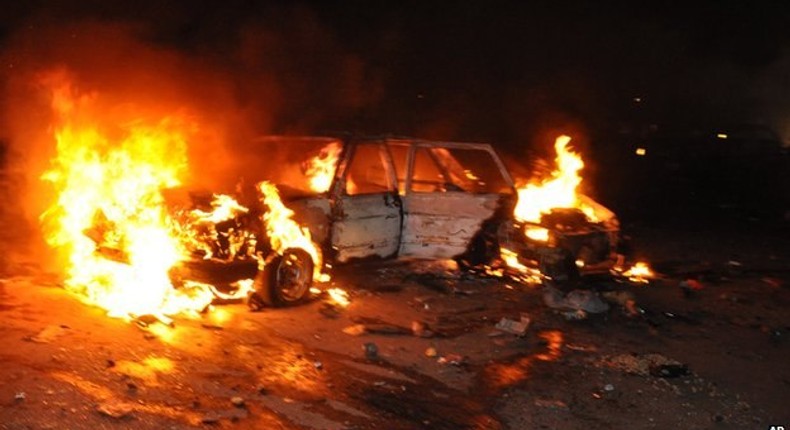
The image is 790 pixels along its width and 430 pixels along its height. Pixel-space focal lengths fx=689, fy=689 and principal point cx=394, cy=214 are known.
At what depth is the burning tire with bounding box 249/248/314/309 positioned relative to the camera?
6.21 m

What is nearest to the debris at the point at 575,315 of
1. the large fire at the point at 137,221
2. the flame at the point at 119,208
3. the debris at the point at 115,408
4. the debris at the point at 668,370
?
the debris at the point at 668,370

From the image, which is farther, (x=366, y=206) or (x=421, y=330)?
(x=366, y=206)

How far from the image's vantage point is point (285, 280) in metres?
6.44

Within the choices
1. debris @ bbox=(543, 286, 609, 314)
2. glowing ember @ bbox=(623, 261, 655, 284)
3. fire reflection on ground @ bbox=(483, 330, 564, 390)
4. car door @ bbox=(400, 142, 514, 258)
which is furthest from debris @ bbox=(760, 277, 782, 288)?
fire reflection on ground @ bbox=(483, 330, 564, 390)

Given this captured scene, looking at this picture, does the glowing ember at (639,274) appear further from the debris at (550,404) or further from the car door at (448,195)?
the debris at (550,404)

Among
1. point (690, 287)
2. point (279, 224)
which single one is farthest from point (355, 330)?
point (690, 287)

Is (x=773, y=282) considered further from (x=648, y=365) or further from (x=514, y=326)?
(x=514, y=326)

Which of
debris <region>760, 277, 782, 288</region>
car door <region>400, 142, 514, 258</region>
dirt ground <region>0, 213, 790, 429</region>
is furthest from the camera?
debris <region>760, 277, 782, 288</region>

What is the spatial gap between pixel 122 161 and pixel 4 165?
12.0ft

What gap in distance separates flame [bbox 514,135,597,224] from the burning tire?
2.95 m

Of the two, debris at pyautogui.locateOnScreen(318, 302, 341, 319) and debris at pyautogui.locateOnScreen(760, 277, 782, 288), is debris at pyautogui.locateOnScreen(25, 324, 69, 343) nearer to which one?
debris at pyautogui.locateOnScreen(318, 302, 341, 319)

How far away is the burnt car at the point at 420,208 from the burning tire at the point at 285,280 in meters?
0.25

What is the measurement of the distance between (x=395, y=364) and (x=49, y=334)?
253 cm

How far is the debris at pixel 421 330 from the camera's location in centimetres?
597
